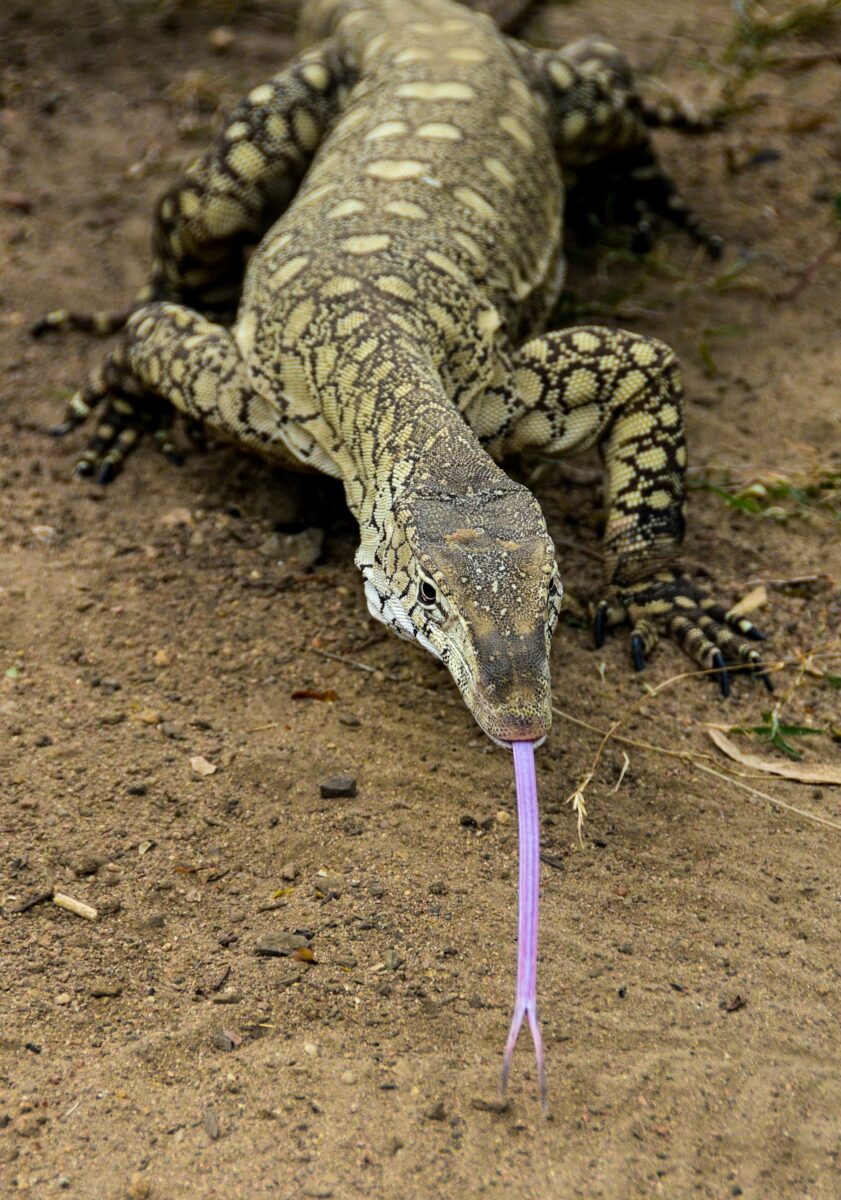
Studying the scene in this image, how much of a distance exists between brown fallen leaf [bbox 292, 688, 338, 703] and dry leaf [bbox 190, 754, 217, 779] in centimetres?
47

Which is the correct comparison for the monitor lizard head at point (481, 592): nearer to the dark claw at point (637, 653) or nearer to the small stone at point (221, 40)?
the dark claw at point (637, 653)

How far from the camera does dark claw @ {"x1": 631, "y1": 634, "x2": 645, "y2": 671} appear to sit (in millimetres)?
4836

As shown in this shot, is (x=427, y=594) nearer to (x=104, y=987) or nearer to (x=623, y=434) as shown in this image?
(x=104, y=987)

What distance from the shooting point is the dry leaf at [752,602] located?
510 centimetres

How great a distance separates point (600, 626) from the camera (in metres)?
4.95

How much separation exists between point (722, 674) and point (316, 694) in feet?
4.77

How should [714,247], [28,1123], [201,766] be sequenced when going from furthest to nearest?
[714,247] → [201,766] → [28,1123]

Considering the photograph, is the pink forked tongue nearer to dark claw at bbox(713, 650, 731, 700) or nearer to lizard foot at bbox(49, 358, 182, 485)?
dark claw at bbox(713, 650, 731, 700)

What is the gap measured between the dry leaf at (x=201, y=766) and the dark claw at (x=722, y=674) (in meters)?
1.82

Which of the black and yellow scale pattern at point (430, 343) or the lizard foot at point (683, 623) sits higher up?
the black and yellow scale pattern at point (430, 343)

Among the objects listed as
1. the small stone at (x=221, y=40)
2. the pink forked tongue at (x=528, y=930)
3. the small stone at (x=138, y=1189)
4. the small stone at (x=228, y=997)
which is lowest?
the small stone at (x=228, y=997)

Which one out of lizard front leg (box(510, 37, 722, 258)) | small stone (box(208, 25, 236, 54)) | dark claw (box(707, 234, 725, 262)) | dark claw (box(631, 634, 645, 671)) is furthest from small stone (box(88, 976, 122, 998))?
small stone (box(208, 25, 236, 54))

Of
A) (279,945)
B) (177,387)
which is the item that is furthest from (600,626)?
(177,387)

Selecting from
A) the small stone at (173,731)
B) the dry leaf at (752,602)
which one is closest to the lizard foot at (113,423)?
the small stone at (173,731)
